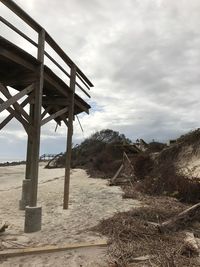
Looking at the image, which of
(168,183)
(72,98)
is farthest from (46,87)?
(168,183)

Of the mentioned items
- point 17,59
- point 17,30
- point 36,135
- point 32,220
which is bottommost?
point 32,220

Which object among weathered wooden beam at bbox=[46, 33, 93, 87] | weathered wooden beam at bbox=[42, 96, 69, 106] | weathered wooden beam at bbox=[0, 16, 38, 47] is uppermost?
weathered wooden beam at bbox=[46, 33, 93, 87]

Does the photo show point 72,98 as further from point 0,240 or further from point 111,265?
point 111,265

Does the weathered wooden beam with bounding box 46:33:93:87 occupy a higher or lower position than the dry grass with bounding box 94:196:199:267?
higher

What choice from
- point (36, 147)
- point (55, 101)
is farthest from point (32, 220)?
point (55, 101)

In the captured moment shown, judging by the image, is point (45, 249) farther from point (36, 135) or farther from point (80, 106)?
point (80, 106)

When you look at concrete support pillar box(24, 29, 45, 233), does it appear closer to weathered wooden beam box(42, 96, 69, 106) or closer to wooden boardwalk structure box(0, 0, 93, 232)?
wooden boardwalk structure box(0, 0, 93, 232)

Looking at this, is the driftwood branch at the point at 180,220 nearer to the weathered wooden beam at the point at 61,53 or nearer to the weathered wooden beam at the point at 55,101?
the weathered wooden beam at the point at 55,101

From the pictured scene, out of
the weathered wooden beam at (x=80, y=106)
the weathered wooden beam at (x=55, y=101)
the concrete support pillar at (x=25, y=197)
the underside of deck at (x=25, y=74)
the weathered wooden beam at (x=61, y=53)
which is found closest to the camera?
the underside of deck at (x=25, y=74)

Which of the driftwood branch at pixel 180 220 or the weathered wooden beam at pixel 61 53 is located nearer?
the driftwood branch at pixel 180 220

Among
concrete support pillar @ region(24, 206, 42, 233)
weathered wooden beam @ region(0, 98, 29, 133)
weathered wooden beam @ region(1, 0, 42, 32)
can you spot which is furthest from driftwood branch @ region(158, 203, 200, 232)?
weathered wooden beam @ region(1, 0, 42, 32)

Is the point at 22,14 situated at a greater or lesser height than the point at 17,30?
greater

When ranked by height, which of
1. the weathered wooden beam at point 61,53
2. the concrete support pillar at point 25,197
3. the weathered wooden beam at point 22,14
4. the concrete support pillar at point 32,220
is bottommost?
the concrete support pillar at point 32,220

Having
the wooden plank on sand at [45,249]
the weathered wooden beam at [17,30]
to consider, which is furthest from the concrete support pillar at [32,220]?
the weathered wooden beam at [17,30]
